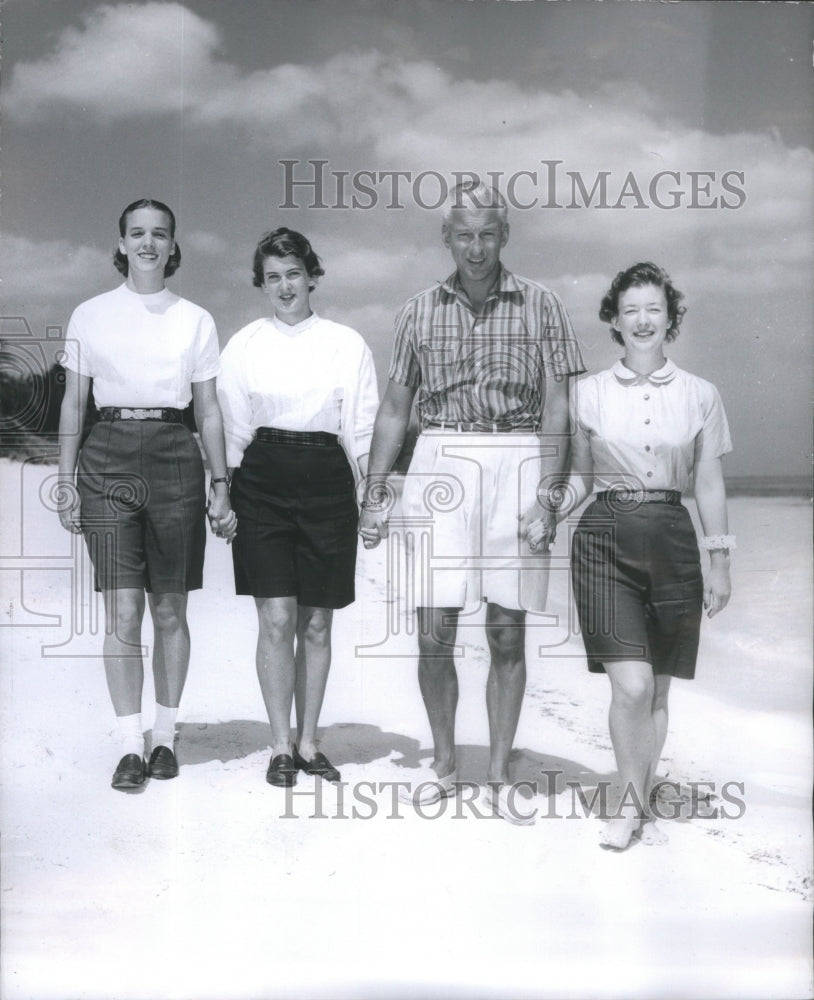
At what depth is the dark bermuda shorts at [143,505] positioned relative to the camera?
3902mm

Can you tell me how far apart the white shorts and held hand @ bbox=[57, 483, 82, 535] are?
1.07 m

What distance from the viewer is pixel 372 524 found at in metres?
3.94

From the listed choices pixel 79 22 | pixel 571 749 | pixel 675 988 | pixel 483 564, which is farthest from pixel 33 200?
pixel 675 988

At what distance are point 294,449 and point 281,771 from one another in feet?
3.58

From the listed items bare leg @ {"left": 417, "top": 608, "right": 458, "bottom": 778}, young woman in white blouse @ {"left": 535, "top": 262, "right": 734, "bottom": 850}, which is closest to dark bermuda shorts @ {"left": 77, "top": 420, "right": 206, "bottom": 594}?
bare leg @ {"left": 417, "top": 608, "right": 458, "bottom": 778}

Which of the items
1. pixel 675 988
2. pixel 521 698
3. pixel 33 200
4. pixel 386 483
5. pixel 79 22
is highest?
pixel 79 22

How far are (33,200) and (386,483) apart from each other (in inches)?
59.9

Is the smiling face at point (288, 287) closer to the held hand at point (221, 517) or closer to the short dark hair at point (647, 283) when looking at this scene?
the held hand at point (221, 517)

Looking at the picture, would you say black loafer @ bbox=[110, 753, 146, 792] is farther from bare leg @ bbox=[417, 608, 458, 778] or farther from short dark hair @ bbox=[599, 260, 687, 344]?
short dark hair @ bbox=[599, 260, 687, 344]

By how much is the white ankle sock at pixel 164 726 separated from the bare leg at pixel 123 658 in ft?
0.24

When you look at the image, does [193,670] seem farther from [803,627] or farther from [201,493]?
[803,627]

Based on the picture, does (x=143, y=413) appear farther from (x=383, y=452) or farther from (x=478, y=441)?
(x=478, y=441)

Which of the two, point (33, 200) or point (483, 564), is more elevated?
point (33, 200)

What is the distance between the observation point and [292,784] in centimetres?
400
